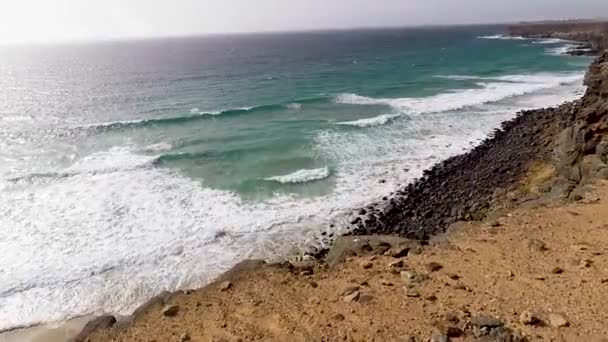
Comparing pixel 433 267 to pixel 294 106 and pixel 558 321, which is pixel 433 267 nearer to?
pixel 558 321

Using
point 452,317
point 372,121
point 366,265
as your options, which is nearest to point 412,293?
point 452,317

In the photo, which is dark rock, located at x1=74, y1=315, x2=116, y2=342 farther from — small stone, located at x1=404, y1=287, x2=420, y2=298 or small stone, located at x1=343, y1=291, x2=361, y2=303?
small stone, located at x1=404, y1=287, x2=420, y2=298

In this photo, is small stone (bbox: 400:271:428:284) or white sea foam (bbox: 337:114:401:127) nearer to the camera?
small stone (bbox: 400:271:428:284)

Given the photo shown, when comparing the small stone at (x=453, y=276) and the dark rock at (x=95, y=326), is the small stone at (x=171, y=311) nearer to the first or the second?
the dark rock at (x=95, y=326)

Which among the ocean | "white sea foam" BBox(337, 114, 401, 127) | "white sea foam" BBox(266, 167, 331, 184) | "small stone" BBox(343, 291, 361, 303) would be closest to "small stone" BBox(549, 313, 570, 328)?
"small stone" BBox(343, 291, 361, 303)

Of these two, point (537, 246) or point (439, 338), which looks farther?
point (537, 246)

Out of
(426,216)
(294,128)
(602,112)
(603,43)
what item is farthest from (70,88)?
(603,43)

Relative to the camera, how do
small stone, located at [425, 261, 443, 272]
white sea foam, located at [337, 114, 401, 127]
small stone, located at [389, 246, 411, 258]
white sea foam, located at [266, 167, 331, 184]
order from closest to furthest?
small stone, located at [425, 261, 443, 272] → small stone, located at [389, 246, 411, 258] → white sea foam, located at [266, 167, 331, 184] → white sea foam, located at [337, 114, 401, 127]

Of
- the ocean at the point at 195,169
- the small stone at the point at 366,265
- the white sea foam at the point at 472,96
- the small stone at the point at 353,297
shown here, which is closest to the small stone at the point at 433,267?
the small stone at the point at 366,265
